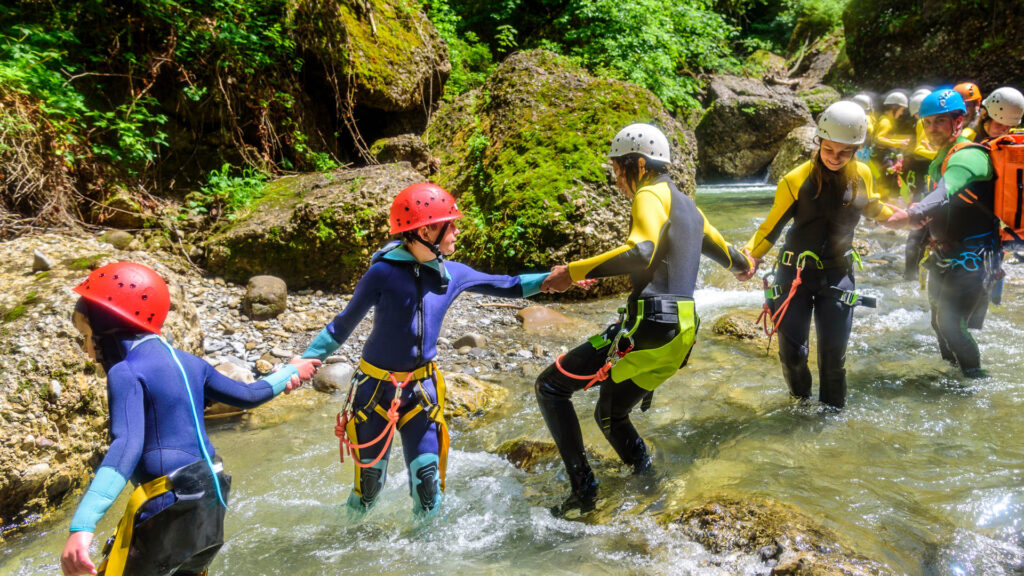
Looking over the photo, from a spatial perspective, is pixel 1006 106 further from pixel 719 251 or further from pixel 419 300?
pixel 419 300

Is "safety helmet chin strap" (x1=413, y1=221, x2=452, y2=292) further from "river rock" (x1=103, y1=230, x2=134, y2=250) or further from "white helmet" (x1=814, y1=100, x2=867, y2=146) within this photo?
"river rock" (x1=103, y1=230, x2=134, y2=250)

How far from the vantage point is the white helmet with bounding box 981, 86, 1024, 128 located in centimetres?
416

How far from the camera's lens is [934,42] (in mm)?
15062

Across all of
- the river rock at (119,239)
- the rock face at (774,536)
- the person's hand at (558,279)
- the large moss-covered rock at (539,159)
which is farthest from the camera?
the large moss-covered rock at (539,159)

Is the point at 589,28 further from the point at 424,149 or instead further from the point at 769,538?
the point at 769,538

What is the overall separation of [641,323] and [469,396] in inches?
86.1

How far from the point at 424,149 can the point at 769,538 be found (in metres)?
7.76

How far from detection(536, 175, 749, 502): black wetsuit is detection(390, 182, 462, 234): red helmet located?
82 cm

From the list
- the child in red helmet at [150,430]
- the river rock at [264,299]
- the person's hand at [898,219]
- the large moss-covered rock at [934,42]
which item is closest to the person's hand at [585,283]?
the child in red helmet at [150,430]

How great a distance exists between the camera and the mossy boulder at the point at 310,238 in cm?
696

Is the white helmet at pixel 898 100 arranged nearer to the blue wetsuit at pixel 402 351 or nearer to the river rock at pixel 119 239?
the blue wetsuit at pixel 402 351

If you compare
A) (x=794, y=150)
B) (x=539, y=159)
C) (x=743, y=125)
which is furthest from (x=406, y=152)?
(x=743, y=125)

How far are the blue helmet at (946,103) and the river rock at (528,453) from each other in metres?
3.90

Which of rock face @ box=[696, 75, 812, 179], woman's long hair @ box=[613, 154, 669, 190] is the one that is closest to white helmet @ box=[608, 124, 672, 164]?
woman's long hair @ box=[613, 154, 669, 190]
